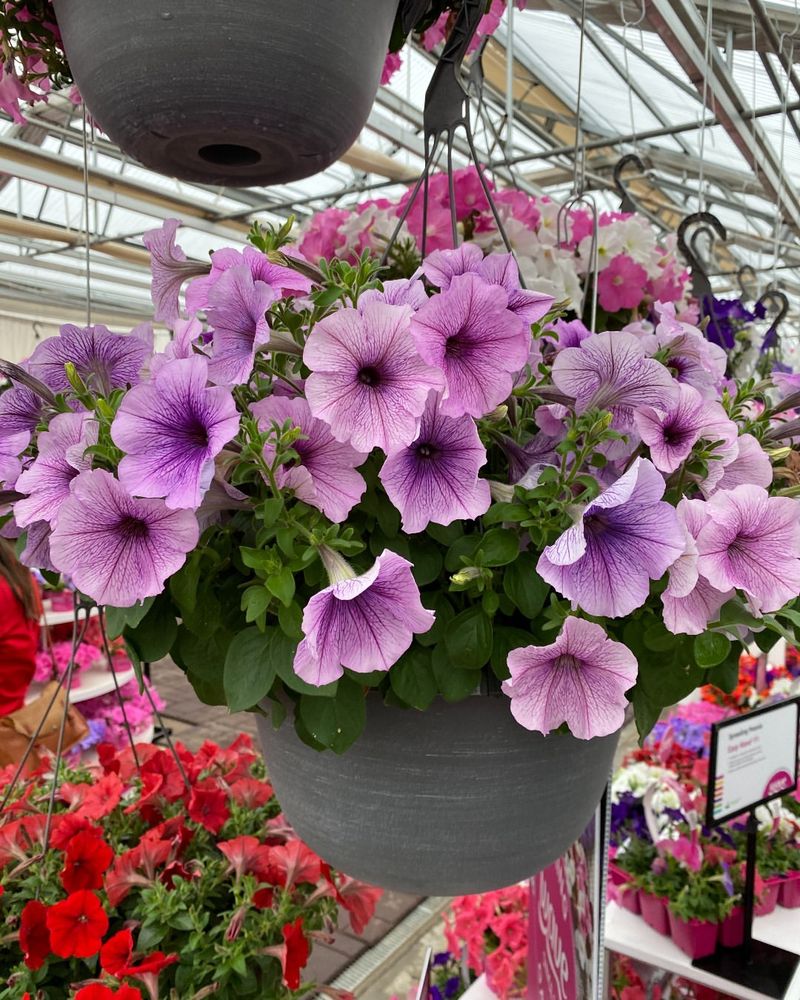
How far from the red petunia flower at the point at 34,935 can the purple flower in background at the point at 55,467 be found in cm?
51

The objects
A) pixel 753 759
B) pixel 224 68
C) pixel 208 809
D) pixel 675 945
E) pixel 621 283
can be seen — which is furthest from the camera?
pixel 675 945

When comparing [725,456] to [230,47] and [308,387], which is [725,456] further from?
[230,47]

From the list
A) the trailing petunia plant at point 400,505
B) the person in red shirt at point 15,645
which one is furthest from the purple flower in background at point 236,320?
the person in red shirt at point 15,645

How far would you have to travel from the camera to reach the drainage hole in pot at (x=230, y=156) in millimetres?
621

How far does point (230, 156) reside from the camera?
633 millimetres

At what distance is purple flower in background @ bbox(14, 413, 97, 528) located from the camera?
0.45 meters

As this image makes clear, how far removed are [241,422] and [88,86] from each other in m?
0.31

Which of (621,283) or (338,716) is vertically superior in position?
(621,283)

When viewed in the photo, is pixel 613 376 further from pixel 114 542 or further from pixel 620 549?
pixel 114 542

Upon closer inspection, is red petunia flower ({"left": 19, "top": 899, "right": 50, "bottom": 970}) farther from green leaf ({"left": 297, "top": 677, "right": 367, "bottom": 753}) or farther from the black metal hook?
the black metal hook

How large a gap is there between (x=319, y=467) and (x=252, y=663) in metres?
0.12

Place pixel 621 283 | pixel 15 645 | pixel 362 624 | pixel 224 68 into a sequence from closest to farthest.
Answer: pixel 362 624, pixel 224 68, pixel 621 283, pixel 15 645

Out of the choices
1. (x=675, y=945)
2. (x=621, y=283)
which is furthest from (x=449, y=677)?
Answer: (x=675, y=945)

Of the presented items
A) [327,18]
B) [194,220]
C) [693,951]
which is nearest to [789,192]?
[693,951]
